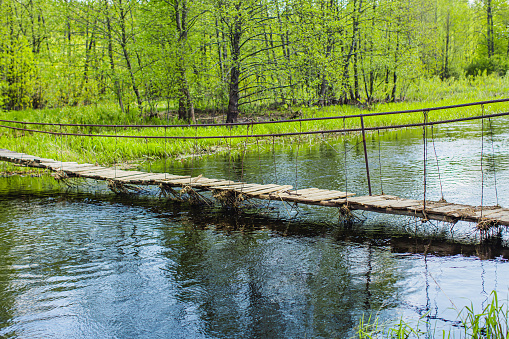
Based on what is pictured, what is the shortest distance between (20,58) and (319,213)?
2328cm

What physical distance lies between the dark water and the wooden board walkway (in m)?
0.51

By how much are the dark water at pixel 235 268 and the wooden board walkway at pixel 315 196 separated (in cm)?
51

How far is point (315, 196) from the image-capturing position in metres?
8.32

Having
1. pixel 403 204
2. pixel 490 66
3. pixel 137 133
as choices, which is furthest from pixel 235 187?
pixel 490 66

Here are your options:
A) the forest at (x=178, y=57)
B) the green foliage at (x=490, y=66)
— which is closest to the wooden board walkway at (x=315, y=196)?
the forest at (x=178, y=57)

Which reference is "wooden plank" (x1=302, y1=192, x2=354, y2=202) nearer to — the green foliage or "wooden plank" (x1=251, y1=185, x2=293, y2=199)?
"wooden plank" (x1=251, y1=185, x2=293, y2=199)

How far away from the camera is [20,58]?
82.2 feet

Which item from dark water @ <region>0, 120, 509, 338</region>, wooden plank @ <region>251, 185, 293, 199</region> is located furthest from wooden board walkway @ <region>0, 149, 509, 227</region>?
dark water @ <region>0, 120, 509, 338</region>

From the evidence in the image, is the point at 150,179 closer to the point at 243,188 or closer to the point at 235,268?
the point at 243,188

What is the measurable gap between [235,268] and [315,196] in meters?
2.67

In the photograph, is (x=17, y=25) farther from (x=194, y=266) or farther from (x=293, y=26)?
(x=194, y=266)

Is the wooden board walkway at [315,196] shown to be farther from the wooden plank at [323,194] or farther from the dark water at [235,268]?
the dark water at [235,268]

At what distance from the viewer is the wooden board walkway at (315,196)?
21.4 feet

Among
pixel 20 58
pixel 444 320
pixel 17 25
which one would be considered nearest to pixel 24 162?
pixel 444 320
